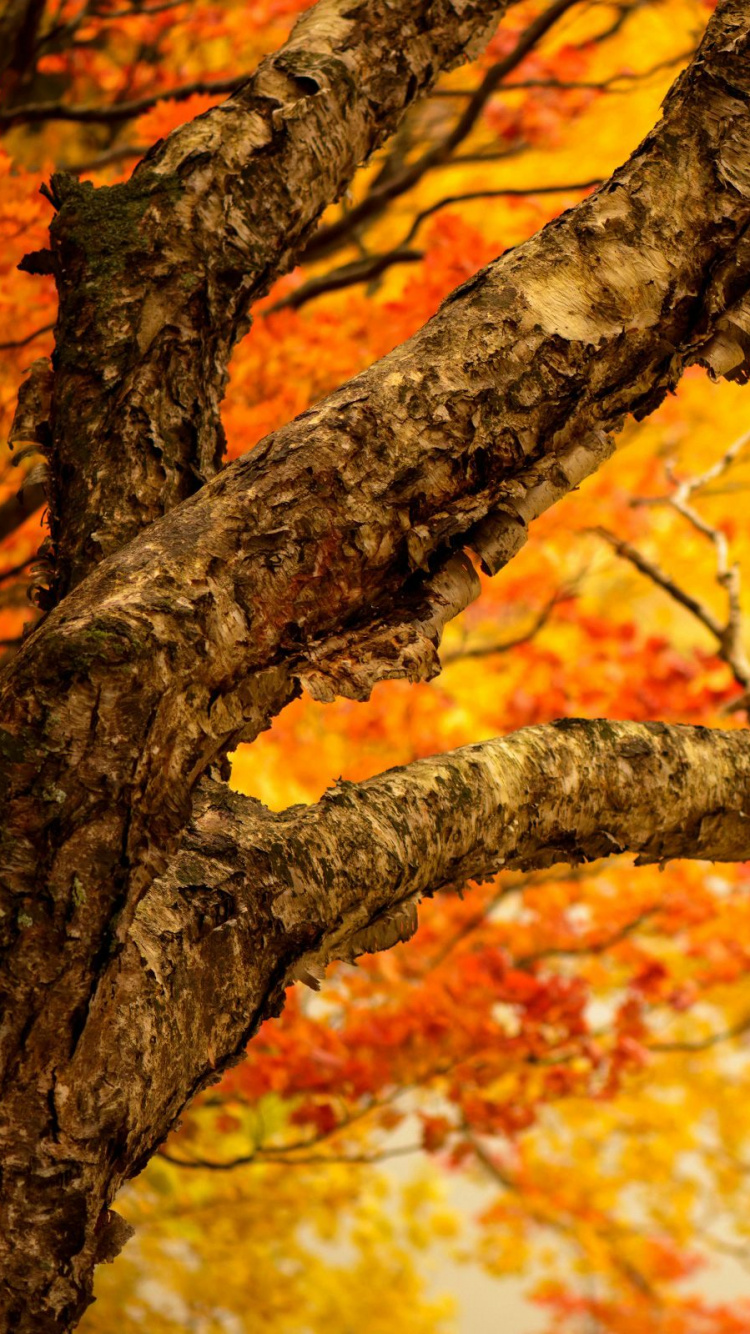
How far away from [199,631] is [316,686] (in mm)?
241

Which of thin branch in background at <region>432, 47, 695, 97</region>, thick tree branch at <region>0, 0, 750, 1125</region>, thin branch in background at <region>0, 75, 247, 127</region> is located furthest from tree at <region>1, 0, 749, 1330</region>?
thin branch in background at <region>432, 47, 695, 97</region>

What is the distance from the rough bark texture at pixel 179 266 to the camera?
7.42 feet

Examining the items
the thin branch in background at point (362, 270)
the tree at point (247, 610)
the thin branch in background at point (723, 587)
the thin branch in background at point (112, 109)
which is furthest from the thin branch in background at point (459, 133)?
the tree at point (247, 610)

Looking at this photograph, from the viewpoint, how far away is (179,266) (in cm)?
242

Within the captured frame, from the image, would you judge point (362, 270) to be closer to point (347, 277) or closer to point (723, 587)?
point (347, 277)

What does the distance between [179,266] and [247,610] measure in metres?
1.16

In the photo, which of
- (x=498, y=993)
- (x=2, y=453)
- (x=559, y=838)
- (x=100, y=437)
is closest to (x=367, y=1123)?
(x=498, y=993)

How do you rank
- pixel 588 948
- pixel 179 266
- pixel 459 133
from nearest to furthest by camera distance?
pixel 179 266 → pixel 459 133 → pixel 588 948

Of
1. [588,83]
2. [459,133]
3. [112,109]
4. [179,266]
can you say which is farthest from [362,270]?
[179,266]

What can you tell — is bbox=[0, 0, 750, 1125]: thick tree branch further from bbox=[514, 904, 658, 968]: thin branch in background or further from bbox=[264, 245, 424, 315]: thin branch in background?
bbox=[514, 904, 658, 968]: thin branch in background

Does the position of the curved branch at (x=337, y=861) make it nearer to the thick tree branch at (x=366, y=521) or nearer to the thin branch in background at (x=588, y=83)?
the thick tree branch at (x=366, y=521)

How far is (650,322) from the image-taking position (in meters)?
1.85

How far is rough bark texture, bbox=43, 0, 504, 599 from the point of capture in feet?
7.42

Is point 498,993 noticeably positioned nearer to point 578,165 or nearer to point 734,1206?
point 578,165
